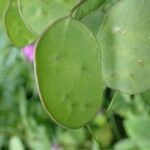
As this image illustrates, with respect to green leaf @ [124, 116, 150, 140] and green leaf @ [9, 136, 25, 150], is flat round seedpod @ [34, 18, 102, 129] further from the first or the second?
green leaf @ [9, 136, 25, 150]

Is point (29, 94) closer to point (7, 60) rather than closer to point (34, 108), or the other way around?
point (34, 108)

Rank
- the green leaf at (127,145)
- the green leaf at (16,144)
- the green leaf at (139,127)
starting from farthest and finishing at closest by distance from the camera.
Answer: the green leaf at (16,144)
the green leaf at (127,145)
the green leaf at (139,127)

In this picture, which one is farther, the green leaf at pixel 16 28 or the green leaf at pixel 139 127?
the green leaf at pixel 139 127

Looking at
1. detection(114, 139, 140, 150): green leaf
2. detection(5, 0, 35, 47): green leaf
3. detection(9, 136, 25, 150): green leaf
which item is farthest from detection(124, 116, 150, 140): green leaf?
detection(5, 0, 35, 47): green leaf

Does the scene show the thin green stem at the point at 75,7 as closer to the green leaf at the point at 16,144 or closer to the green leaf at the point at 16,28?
the green leaf at the point at 16,28

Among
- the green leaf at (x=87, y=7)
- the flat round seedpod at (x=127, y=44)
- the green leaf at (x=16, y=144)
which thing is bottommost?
the green leaf at (x=16, y=144)

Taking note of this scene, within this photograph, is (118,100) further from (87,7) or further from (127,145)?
(127,145)

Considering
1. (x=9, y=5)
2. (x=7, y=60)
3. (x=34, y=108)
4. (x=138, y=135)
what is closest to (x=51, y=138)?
(x=34, y=108)

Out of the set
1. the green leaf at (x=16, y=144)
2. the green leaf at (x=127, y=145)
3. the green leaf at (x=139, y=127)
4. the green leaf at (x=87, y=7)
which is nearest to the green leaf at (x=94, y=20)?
the green leaf at (x=87, y=7)
